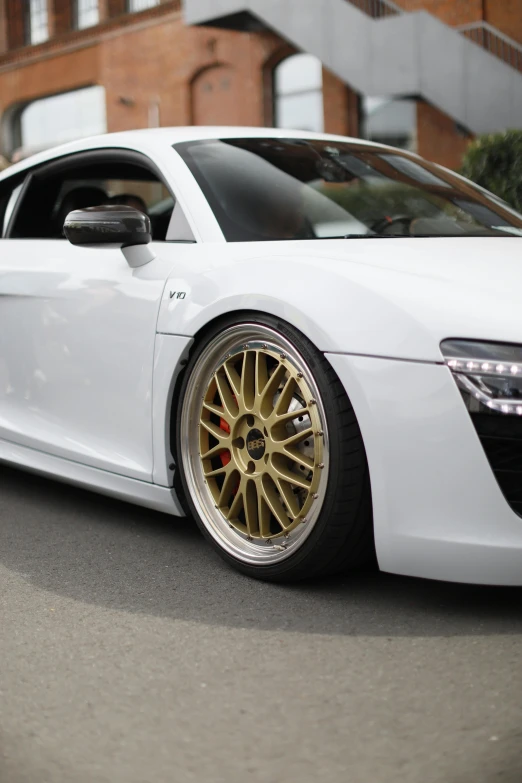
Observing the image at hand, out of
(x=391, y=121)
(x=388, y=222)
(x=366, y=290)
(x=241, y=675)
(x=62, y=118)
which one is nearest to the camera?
(x=241, y=675)

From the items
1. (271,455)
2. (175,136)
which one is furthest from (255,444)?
(175,136)

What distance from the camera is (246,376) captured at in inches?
123

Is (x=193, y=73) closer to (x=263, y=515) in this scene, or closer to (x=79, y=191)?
(x=79, y=191)

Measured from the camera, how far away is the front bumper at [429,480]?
261cm

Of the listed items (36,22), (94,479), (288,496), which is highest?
(36,22)

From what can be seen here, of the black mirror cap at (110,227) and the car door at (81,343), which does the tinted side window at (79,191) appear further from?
the black mirror cap at (110,227)

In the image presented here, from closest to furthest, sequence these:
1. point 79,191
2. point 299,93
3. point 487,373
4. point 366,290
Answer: point 487,373
point 366,290
point 79,191
point 299,93

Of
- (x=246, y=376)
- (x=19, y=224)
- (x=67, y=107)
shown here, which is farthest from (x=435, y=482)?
(x=67, y=107)

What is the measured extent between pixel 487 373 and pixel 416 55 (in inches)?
553

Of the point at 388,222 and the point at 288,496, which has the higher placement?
the point at 388,222

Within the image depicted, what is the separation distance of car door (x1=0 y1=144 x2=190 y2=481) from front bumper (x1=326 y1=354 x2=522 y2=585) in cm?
92

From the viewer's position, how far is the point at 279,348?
3.03 metres

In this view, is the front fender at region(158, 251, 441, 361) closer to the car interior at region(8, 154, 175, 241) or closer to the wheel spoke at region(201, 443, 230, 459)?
the wheel spoke at region(201, 443, 230, 459)

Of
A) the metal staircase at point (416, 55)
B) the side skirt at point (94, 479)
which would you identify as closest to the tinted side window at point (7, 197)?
the side skirt at point (94, 479)
